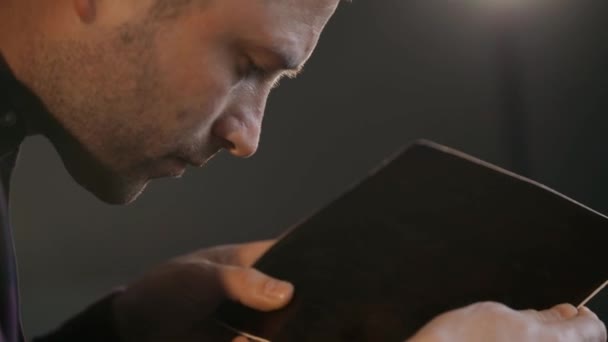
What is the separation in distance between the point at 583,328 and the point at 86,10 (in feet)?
1.70

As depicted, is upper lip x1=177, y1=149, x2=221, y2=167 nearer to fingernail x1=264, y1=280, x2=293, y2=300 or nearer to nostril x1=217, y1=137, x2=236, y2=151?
nostril x1=217, y1=137, x2=236, y2=151

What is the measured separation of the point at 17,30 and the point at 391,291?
0.45m

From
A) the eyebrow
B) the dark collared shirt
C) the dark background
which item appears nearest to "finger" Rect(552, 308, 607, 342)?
the eyebrow

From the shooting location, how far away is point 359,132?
4.72 ft

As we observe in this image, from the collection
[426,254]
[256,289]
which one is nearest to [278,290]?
[256,289]

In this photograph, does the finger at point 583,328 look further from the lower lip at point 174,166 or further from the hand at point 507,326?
the lower lip at point 174,166

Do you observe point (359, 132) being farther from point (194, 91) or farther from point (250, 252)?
point (194, 91)

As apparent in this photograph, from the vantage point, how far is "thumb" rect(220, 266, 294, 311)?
61 centimetres

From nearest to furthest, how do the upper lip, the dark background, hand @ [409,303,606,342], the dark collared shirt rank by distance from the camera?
1. hand @ [409,303,606,342]
2. the dark collared shirt
3. the upper lip
4. the dark background

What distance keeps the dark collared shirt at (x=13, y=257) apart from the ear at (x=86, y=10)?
105 mm

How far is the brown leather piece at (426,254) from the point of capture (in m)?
0.55

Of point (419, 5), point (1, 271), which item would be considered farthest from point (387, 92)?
point (1, 271)

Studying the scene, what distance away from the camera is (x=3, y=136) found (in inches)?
26.0

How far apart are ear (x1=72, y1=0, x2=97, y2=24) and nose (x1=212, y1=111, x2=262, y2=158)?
16 centimetres
